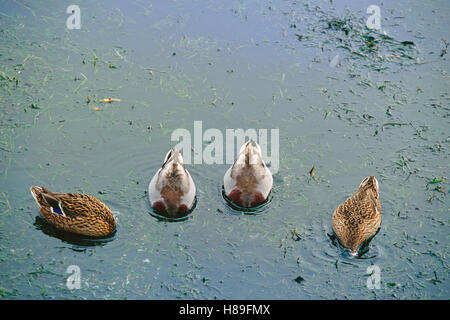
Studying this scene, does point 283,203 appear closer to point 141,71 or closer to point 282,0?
point 141,71

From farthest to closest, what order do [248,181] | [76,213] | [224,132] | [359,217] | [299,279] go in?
[224,132]
[248,181]
[359,217]
[76,213]
[299,279]

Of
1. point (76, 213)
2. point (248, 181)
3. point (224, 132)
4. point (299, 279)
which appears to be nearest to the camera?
point (299, 279)

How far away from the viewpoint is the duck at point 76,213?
607 cm

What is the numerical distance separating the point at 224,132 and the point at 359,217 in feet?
8.16

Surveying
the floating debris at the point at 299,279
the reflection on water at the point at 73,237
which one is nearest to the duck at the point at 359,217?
the floating debris at the point at 299,279

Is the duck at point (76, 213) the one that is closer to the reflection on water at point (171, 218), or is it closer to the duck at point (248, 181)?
the reflection on water at point (171, 218)

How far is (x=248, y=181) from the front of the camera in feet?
22.1

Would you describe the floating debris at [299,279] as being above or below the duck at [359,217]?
below

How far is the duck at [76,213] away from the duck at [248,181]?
1.60 m

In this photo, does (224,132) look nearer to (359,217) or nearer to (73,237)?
(359,217)

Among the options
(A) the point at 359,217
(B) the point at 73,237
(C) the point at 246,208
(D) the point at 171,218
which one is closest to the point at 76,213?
(B) the point at 73,237

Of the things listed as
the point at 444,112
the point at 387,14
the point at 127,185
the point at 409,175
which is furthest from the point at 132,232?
the point at 387,14

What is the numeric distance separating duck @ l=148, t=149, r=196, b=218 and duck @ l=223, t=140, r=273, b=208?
540 millimetres

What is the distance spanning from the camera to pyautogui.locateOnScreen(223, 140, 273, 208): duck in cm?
673
